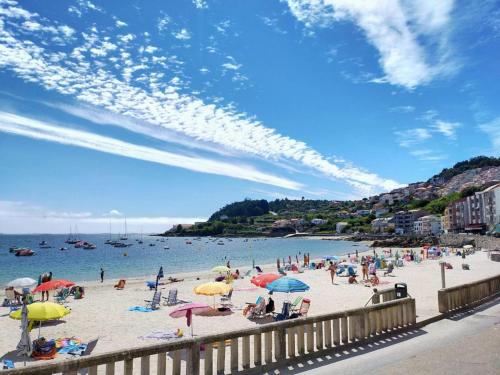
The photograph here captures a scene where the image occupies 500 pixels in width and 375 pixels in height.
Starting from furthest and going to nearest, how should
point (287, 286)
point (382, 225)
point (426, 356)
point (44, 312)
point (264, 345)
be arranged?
point (382, 225) → point (287, 286) → point (44, 312) → point (426, 356) → point (264, 345)

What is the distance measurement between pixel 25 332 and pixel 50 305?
913mm

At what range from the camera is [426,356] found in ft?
22.8

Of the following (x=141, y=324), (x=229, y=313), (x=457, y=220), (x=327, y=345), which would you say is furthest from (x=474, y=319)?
(x=457, y=220)

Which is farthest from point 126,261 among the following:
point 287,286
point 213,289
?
point 287,286

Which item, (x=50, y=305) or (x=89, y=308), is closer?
(x=50, y=305)

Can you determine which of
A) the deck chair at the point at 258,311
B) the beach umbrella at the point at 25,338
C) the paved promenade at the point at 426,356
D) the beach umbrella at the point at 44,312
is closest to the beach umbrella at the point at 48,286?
the beach umbrella at the point at 44,312

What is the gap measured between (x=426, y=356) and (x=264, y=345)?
2815mm

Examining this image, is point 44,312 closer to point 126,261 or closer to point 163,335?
point 163,335

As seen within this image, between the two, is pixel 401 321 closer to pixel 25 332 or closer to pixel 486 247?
pixel 25 332

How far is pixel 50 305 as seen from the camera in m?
11.4

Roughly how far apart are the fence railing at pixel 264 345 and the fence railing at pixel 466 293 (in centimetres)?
163

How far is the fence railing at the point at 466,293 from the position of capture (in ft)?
33.6

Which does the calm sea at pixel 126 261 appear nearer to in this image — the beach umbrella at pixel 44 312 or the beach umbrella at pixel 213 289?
the beach umbrella at pixel 213 289

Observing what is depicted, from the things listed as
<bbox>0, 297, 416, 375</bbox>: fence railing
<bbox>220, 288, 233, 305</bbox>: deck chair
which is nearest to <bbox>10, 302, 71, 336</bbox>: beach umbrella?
<bbox>0, 297, 416, 375</bbox>: fence railing
